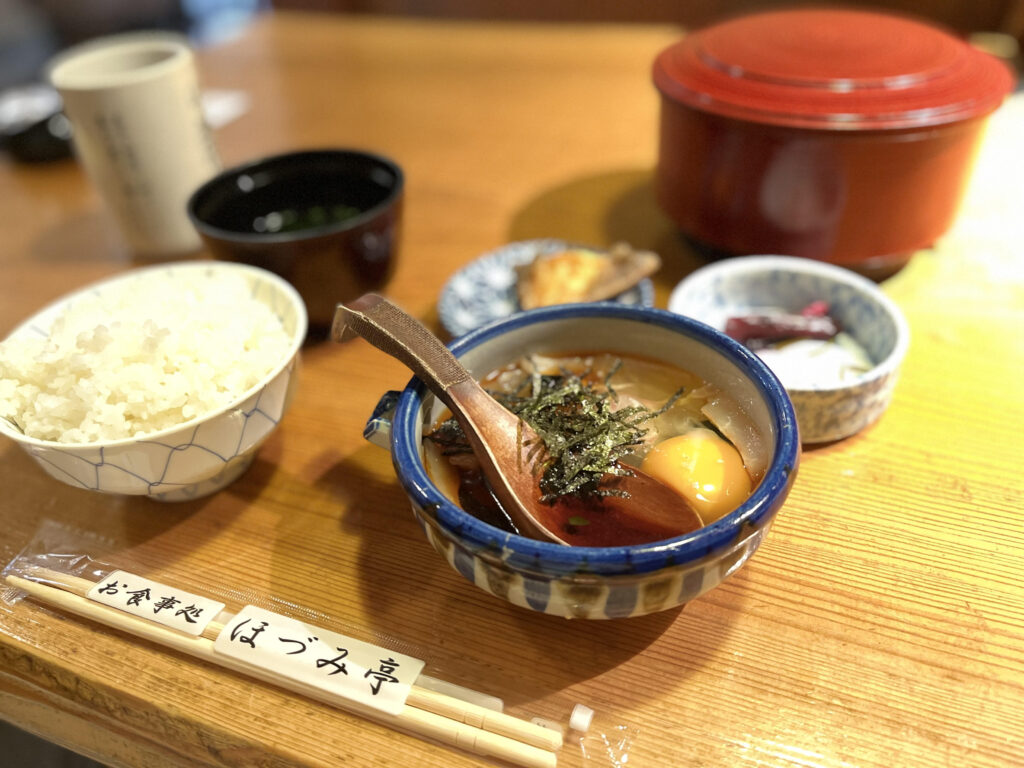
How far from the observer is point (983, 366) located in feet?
4.47

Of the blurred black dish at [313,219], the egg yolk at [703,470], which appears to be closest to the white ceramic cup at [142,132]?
the blurred black dish at [313,219]

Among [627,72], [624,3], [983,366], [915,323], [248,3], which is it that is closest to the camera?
[983,366]

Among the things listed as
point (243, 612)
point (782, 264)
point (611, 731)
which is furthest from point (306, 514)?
point (782, 264)

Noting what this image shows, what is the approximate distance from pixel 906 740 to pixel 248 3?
7.41 m

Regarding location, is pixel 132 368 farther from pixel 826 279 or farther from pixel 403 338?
pixel 826 279

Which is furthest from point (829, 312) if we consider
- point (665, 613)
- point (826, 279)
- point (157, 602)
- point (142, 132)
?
point (142, 132)

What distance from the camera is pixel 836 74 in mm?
1348

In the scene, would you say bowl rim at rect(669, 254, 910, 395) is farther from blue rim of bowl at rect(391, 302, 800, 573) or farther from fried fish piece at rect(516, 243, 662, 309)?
blue rim of bowl at rect(391, 302, 800, 573)

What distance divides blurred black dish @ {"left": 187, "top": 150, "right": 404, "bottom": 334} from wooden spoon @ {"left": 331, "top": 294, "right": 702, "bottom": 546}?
48cm

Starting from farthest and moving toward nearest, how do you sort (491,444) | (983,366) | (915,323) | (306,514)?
(915,323)
(983,366)
(306,514)
(491,444)

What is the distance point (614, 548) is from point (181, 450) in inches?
25.9

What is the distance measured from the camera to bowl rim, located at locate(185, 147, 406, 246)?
1.37 meters

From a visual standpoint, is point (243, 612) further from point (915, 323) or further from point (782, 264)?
point (915, 323)

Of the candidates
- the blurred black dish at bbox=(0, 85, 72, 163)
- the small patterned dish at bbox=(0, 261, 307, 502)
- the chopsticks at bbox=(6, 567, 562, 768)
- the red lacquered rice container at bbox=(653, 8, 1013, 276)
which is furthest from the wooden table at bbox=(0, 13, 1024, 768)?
the blurred black dish at bbox=(0, 85, 72, 163)
